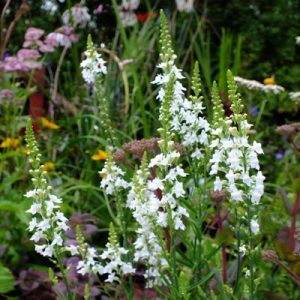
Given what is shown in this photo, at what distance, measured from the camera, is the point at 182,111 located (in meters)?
1.89

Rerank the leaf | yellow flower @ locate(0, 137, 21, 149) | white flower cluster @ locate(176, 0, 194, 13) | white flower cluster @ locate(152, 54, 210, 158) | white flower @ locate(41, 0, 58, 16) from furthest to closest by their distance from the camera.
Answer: white flower @ locate(41, 0, 58, 16) → white flower cluster @ locate(176, 0, 194, 13) → yellow flower @ locate(0, 137, 21, 149) → the leaf → white flower cluster @ locate(152, 54, 210, 158)

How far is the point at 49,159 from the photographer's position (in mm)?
4035

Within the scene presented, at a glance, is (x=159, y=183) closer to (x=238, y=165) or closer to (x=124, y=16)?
(x=238, y=165)

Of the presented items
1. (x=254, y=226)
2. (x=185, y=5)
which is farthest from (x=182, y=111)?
(x=185, y=5)

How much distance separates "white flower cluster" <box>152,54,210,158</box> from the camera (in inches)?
73.0

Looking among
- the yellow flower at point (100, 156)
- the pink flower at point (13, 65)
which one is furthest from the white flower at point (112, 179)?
the pink flower at point (13, 65)

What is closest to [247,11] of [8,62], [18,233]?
[8,62]

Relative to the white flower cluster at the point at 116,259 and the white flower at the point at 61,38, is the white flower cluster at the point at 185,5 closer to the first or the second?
the white flower at the point at 61,38

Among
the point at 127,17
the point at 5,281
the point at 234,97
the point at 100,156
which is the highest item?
the point at 127,17

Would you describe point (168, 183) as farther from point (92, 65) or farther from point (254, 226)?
point (92, 65)

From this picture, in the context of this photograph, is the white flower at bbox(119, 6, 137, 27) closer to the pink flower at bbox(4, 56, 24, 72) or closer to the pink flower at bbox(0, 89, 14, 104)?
the pink flower at bbox(4, 56, 24, 72)

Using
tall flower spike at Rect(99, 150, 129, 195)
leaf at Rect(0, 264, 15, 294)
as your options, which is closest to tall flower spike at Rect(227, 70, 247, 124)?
tall flower spike at Rect(99, 150, 129, 195)

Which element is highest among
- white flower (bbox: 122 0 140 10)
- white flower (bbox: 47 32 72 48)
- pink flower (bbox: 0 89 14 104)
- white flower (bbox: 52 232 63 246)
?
white flower (bbox: 122 0 140 10)

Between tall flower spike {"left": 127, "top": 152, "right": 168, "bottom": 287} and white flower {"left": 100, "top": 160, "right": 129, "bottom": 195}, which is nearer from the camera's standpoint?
tall flower spike {"left": 127, "top": 152, "right": 168, "bottom": 287}
